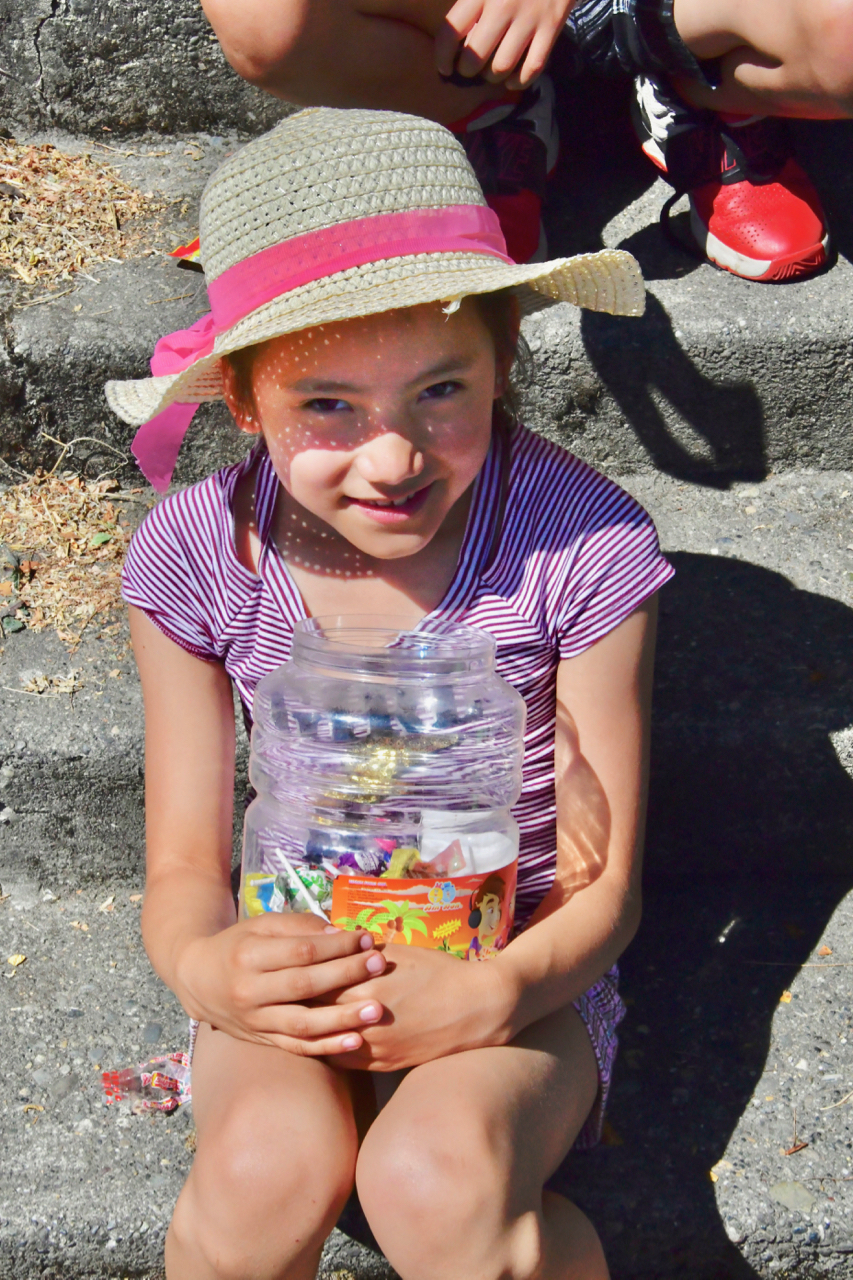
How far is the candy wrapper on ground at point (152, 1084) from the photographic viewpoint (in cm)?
178

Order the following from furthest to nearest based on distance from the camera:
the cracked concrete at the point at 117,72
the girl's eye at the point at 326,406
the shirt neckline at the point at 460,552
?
the cracked concrete at the point at 117,72 < the shirt neckline at the point at 460,552 < the girl's eye at the point at 326,406

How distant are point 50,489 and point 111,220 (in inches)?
26.1

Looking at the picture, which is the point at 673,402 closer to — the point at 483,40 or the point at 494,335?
the point at 483,40

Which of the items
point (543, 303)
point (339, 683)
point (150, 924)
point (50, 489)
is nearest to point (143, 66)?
point (50, 489)

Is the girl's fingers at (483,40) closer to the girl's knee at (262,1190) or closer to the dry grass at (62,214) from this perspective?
the dry grass at (62,214)

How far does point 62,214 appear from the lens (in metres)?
2.56

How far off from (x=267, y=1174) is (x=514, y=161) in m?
1.84

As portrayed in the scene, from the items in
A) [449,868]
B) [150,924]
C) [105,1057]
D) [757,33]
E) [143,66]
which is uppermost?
[757,33]

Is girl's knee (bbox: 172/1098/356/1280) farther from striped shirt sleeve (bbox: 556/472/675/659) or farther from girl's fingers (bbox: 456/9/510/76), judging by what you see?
girl's fingers (bbox: 456/9/510/76)

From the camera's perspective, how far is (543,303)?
1624 millimetres

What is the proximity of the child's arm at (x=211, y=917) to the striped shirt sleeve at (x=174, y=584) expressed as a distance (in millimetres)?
29

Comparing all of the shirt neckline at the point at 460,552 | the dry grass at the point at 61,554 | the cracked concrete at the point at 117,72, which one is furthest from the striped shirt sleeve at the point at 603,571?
the cracked concrete at the point at 117,72

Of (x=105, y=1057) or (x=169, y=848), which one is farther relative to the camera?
(x=105, y=1057)

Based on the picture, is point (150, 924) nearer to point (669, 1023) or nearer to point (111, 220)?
point (669, 1023)
